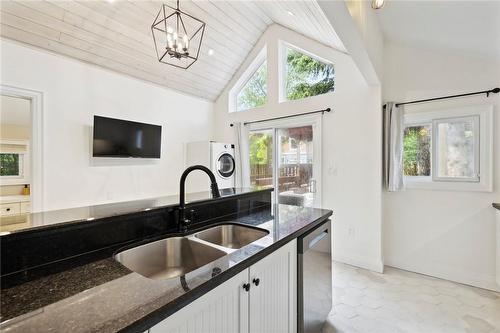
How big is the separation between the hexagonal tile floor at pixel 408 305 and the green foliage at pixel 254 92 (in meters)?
3.14

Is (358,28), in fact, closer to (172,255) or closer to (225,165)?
(172,255)

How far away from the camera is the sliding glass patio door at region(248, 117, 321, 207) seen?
3.66 meters

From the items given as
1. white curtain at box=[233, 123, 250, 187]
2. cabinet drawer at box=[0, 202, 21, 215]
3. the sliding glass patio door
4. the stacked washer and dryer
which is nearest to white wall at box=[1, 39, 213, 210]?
the stacked washer and dryer

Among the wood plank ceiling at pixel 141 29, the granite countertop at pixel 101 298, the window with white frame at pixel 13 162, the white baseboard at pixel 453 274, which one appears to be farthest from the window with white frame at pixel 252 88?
the window with white frame at pixel 13 162

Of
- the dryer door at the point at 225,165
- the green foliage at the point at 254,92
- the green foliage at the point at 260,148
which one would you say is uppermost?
the green foliage at the point at 254,92

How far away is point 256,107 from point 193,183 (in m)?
1.83

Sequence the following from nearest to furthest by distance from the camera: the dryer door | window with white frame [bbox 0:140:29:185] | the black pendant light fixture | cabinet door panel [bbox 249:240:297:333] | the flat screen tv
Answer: cabinet door panel [bbox 249:240:297:333] → the black pendant light fixture → the flat screen tv → the dryer door → window with white frame [bbox 0:140:29:185]

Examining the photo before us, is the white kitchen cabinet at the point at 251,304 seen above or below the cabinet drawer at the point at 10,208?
above

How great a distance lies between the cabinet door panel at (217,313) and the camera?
2.55ft

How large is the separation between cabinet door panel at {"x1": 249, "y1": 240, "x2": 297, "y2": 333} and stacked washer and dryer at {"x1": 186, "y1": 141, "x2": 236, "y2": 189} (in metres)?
2.88

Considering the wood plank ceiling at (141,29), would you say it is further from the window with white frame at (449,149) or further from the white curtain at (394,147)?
the window with white frame at (449,149)

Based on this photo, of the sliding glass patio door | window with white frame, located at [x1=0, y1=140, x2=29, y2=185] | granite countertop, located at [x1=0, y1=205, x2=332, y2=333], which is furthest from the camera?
window with white frame, located at [x1=0, y1=140, x2=29, y2=185]

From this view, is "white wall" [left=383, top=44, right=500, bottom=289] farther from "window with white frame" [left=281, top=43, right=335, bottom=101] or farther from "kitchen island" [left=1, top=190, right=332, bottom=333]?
"kitchen island" [left=1, top=190, right=332, bottom=333]

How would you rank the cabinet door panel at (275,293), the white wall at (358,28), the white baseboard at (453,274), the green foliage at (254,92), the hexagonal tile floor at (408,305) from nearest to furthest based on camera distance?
the cabinet door panel at (275,293)
the white wall at (358,28)
the hexagonal tile floor at (408,305)
the white baseboard at (453,274)
the green foliage at (254,92)
